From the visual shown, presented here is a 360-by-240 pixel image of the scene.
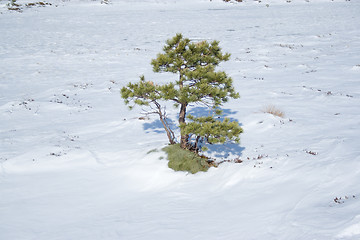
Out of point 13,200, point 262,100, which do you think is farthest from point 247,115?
point 13,200

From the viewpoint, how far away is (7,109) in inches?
661

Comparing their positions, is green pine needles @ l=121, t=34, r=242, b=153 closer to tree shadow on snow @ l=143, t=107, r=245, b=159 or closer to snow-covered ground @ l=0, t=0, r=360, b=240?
tree shadow on snow @ l=143, t=107, r=245, b=159

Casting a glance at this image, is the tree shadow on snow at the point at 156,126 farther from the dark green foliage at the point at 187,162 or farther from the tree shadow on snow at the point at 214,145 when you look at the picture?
the dark green foliage at the point at 187,162

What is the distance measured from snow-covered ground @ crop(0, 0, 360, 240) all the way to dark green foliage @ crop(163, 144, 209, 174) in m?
0.25

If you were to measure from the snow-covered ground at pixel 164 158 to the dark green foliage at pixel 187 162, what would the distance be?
0.81 ft

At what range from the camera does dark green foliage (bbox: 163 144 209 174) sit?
955cm

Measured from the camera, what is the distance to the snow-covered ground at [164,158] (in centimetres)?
658

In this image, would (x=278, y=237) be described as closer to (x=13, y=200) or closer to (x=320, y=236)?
(x=320, y=236)

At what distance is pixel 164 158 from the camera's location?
33.0 feet

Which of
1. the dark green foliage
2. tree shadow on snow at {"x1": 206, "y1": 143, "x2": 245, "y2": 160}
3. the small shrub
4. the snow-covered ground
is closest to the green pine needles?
the dark green foliage

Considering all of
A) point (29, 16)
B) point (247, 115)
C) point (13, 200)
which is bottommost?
point (13, 200)

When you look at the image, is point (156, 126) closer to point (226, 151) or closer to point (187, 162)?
point (226, 151)

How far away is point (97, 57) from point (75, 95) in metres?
12.2

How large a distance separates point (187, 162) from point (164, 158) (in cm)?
89
